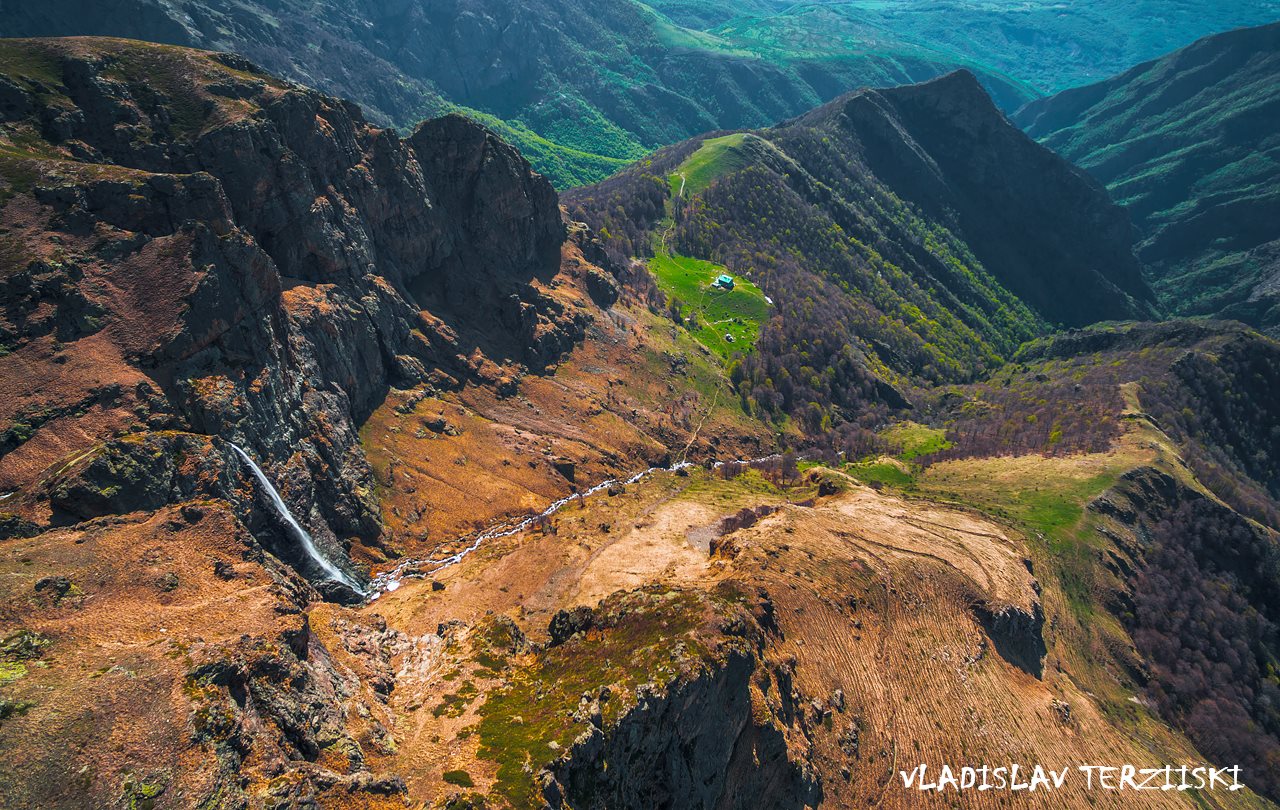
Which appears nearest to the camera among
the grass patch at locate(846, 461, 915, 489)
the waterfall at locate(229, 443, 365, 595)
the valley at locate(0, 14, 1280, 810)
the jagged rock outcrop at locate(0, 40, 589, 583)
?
the valley at locate(0, 14, 1280, 810)

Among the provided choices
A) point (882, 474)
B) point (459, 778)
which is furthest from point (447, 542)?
point (882, 474)

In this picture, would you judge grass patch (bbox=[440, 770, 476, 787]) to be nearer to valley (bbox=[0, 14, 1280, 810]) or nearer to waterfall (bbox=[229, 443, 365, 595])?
valley (bbox=[0, 14, 1280, 810])

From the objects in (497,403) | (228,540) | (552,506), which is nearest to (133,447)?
(228,540)

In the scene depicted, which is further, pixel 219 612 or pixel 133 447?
pixel 133 447

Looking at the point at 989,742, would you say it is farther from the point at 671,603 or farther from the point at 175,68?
the point at 175,68

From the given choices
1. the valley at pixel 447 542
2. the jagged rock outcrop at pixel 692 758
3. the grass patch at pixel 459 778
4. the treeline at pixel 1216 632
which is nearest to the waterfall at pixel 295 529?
the valley at pixel 447 542

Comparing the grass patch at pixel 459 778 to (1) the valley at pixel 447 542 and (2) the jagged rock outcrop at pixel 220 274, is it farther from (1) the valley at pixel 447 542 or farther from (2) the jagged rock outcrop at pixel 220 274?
(2) the jagged rock outcrop at pixel 220 274

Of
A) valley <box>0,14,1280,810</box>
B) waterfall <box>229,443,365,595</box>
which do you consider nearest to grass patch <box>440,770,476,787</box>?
valley <box>0,14,1280,810</box>
